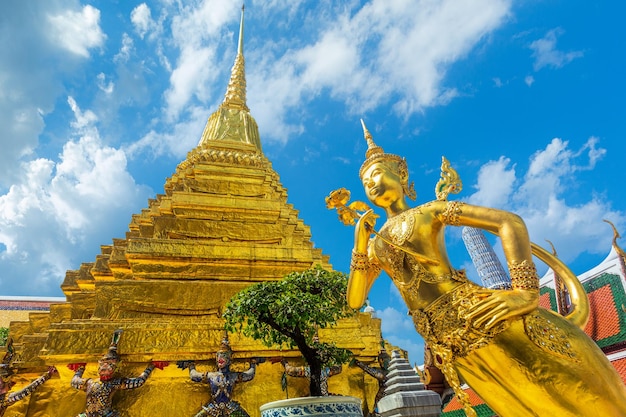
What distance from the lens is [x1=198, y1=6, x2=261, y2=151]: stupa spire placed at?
15.6 metres

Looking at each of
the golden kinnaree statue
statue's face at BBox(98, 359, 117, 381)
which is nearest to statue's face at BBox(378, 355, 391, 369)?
the golden kinnaree statue

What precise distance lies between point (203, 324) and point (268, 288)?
2.35 m

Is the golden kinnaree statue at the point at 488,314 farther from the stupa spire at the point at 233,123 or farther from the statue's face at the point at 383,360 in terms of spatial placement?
the stupa spire at the point at 233,123

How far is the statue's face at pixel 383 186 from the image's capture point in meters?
3.35

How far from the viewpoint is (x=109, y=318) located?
718 centimetres

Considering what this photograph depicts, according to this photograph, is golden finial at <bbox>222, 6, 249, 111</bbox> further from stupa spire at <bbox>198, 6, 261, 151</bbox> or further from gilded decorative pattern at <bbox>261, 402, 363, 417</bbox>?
gilded decorative pattern at <bbox>261, 402, 363, 417</bbox>

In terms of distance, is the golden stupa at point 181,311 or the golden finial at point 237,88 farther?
the golden finial at point 237,88

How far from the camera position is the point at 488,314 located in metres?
2.41

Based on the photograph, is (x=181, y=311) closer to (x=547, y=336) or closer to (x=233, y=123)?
(x=547, y=336)

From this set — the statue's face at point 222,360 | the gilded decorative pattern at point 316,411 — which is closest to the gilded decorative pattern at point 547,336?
the gilded decorative pattern at point 316,411

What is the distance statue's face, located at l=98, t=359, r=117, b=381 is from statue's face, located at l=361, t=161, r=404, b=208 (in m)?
4.73

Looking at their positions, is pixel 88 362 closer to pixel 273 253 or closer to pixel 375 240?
pixel 273 253

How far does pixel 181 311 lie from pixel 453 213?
607cm

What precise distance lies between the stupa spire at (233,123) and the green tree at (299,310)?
10175 mm
